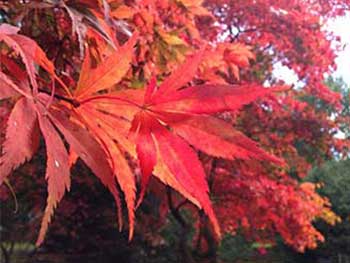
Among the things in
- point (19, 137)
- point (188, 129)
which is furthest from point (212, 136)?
point (19, 137)

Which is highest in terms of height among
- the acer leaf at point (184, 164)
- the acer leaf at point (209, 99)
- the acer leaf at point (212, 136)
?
the acer leaf at point (209, 99)

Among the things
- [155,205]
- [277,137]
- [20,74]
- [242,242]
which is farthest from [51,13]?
[242,242]

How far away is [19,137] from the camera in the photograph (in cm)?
30

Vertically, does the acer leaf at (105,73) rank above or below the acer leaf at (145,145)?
above

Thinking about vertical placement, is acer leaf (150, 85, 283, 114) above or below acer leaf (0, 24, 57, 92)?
above

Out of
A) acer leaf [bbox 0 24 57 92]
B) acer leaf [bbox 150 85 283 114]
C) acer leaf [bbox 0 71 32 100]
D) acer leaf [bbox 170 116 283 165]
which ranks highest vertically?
acer leaf [bbox 150 85 283 114]

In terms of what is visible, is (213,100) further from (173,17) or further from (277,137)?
(277,137)

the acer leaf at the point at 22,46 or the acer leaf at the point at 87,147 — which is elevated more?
the acer leaf at the point at 22,46

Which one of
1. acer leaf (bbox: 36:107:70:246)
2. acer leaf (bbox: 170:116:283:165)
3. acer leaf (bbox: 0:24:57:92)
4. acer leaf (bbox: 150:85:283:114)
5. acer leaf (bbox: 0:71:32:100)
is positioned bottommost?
acer leaf (bbox: 36:107:70:246)

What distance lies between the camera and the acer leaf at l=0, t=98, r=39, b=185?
30 centimetres

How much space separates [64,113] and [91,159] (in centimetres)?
4

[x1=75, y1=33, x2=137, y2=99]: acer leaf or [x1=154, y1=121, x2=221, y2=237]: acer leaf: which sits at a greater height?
[x1=75, y1=33, x2=137, y2=99]: acer leaf

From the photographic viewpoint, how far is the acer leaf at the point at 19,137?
30 centimetres

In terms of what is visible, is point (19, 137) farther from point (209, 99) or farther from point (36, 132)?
point (209, 99)
